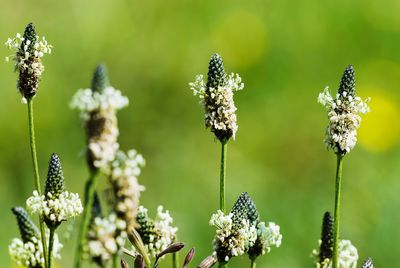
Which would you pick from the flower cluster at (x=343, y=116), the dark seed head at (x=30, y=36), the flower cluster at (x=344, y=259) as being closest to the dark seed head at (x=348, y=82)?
the flower cluster at (x=343, y=116)

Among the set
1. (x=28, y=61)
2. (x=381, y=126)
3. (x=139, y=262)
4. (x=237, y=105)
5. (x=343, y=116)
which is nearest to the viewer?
(x=139, y=262)

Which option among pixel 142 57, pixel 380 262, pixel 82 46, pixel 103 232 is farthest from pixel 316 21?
pixel 103 232

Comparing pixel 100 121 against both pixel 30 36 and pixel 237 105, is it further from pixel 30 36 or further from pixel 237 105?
pixel 237 105

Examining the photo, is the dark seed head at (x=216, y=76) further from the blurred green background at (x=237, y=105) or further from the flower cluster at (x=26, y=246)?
the blurred green background at (x=237, y=105)

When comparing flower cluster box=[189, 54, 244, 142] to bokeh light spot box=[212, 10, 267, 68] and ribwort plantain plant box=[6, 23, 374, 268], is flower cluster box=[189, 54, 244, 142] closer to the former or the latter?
ribwort plantain plant box=[6, 23, 374, 268]

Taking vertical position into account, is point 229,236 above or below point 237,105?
below

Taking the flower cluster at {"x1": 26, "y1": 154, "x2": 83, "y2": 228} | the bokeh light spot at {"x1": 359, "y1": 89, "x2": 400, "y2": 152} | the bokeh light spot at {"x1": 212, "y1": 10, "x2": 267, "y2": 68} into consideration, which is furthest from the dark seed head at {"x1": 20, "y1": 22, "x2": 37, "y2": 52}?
the bokeh light spot at {"x1": 212, "y1": 10, "x2": 267, "y2": 68}

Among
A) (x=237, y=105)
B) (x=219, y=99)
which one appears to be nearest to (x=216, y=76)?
(x=219, y=99)
